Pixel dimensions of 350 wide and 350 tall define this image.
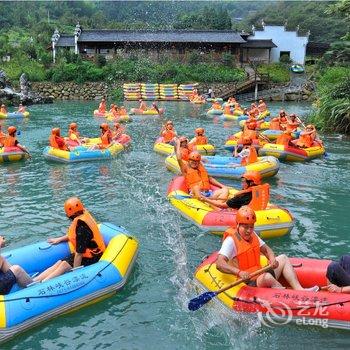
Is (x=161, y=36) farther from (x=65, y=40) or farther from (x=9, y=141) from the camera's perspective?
(x=9, y=141)

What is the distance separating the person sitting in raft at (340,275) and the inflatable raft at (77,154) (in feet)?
32.4

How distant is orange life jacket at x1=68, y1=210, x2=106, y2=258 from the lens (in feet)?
22.0

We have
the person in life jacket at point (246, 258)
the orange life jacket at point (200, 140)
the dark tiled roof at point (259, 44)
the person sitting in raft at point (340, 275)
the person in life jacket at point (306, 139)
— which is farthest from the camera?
the dark tiled roof at point (259, 44)

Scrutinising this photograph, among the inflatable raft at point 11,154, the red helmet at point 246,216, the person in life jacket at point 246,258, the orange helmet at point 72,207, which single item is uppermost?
the red helmet at point 246,216

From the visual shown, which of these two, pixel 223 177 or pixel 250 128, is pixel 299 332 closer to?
pixel 223 177

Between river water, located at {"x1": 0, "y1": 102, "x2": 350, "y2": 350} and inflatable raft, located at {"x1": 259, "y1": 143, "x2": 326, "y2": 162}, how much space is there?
0.30m

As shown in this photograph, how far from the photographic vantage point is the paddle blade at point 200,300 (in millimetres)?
6035

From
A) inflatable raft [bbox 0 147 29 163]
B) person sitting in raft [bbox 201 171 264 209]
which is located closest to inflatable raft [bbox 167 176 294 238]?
person sitting in raft [bbox 201 171 264 209]

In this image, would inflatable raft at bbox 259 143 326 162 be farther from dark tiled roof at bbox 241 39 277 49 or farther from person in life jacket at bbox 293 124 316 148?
dark tiled roof at bbox 241 39 277 49

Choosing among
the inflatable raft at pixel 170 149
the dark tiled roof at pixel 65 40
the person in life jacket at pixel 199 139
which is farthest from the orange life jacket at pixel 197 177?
the dark tiled roof at pixel 65 40

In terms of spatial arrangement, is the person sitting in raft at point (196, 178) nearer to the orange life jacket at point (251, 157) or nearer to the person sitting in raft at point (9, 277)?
the orange life jacket at point (251, 157)

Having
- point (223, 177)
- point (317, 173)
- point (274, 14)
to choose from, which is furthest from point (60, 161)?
point (274, 14)

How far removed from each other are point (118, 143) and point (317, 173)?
6.35 metres

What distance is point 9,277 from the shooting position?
615 centimetres
